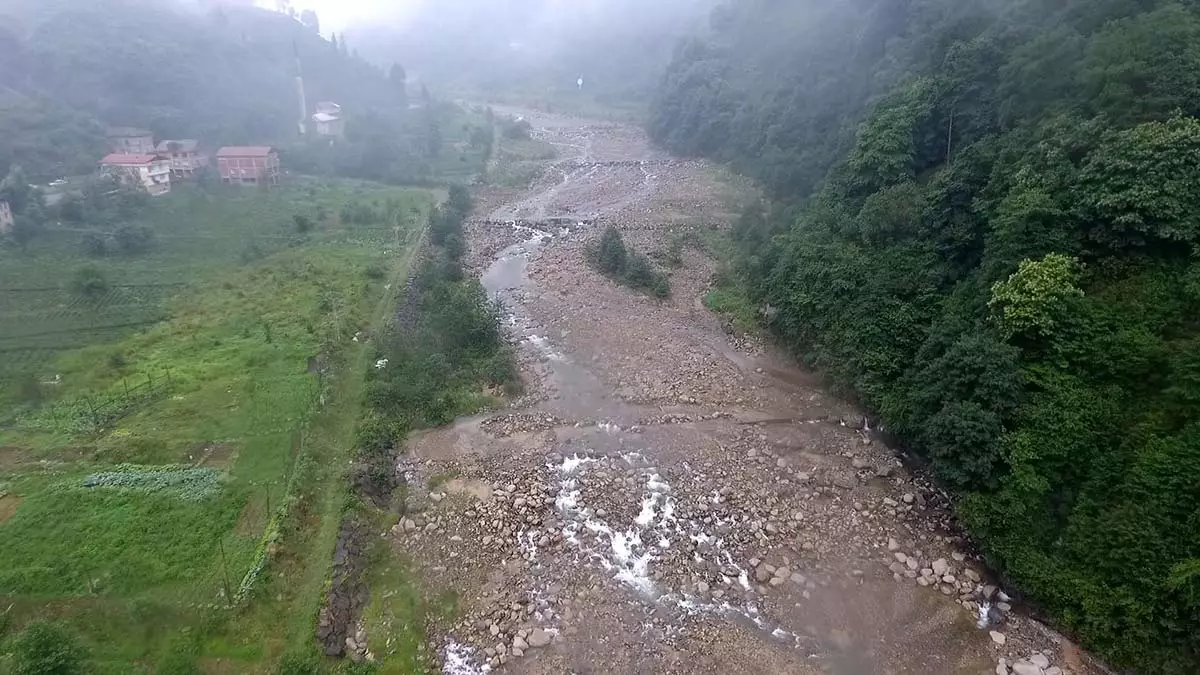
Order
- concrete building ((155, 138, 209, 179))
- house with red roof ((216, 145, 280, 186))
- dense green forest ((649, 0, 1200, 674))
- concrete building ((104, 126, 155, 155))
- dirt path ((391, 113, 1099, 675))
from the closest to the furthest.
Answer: dense green forest ((649, 0, 1200, 674)) < dirt path ((391, 113, 1099, 675)) < concrete building ((155, 138, 209, 179)) < house with red roof ((216, 145, 280, 186)) < concrete building ((104, 126, 155, 155))

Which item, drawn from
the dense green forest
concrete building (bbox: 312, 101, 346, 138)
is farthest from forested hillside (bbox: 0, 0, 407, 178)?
the dense green forest

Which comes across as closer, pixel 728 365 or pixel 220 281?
pixel 728 365

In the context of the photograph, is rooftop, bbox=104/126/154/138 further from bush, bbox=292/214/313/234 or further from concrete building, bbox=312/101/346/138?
bush, bbox=292/214/313/234

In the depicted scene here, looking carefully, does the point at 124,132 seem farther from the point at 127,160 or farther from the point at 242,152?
the point at 127,160

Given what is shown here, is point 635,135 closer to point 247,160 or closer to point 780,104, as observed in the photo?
point 780,104

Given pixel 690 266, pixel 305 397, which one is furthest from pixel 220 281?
pixel 690 266

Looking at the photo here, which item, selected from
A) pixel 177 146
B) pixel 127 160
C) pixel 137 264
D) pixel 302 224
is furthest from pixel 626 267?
pixel 177 146
